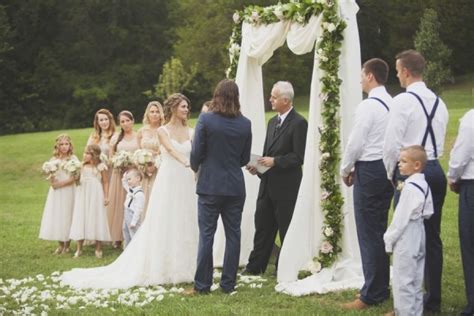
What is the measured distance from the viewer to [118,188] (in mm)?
11742

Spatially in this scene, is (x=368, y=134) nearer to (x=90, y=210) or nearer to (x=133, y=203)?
(x=133, y=203)

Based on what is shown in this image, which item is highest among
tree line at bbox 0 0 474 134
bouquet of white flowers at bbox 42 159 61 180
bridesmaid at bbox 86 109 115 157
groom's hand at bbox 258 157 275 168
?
tree line at bbox 0 0 474 134

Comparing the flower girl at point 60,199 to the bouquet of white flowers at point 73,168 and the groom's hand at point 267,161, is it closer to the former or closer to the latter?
the bouquet of white flowers at point 73,168

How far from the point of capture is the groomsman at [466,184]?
6.31m

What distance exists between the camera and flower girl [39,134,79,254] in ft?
37.4

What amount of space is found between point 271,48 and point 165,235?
2.87 m

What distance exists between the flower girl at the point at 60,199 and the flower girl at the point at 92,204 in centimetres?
23

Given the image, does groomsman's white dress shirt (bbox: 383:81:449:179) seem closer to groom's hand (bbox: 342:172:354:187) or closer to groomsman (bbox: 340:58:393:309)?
groomsman (bbox: 340:58:393:309)

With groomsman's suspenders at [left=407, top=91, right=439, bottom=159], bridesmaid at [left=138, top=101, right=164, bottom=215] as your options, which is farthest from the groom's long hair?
bridesmaid at [left=138, top=101, right=164, bottom=215]

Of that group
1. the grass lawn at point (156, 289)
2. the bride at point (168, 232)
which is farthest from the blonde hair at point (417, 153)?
the bride at point (168, 232)

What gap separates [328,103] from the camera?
8.43 metres

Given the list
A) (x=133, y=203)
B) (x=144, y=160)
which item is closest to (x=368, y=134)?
(x=133, y=203)

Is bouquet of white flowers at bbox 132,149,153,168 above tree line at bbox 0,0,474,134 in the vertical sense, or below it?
below

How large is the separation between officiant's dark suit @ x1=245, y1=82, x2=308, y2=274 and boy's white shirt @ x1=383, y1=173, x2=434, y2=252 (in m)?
2.67
